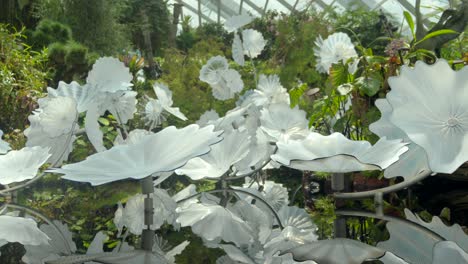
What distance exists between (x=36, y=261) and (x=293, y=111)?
0.47 metres

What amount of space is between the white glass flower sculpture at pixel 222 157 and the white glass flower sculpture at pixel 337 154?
0.11 meters

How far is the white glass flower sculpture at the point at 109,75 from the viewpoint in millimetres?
975

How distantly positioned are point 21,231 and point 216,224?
0.92 ft

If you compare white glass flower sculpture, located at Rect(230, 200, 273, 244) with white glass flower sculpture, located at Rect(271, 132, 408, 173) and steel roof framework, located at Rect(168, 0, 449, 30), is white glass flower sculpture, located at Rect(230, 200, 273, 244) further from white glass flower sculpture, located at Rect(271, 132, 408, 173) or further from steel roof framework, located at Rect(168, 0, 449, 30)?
steel roof framework, located at Rect(168, 0, 449, 30)

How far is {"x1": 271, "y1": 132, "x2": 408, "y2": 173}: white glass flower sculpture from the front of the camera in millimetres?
649

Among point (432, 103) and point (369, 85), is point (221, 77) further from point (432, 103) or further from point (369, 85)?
point (432, 103)

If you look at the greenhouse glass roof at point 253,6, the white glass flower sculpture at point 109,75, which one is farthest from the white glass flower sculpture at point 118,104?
the greenhouse glass roof at point 253,6

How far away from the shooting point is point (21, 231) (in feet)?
2.92

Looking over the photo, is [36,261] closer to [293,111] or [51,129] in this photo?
[51,129]

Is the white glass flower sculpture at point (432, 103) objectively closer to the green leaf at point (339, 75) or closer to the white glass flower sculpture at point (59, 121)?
Result: the white glass flower sculpture at point (59, 121)

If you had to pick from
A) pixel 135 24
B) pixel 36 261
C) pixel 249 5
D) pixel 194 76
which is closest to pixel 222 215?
pixel 36 261

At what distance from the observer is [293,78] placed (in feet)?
10.3

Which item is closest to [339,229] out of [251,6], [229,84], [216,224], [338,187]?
[338,187]

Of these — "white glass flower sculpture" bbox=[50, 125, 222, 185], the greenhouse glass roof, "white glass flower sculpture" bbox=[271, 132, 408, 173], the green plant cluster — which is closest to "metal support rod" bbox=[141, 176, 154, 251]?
"white glass flower sculpture" bbox=[50, 125, 222, 185]
